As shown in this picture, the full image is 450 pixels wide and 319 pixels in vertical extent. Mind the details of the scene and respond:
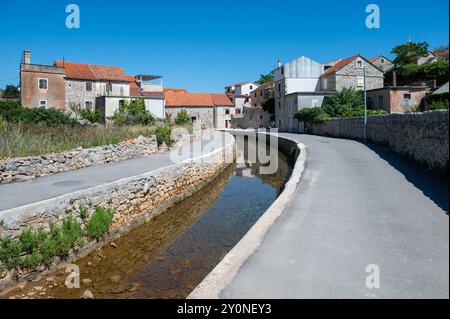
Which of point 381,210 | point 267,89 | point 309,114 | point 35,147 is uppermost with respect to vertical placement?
point 267,89

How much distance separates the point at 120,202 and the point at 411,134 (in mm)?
10692

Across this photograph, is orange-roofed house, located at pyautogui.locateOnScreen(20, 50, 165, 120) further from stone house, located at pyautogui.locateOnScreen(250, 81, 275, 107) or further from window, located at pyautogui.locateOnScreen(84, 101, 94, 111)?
stone house, located at pyautogui.locateOnScreen(250, 81, 275, 107)

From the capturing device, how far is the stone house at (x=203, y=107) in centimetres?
6030

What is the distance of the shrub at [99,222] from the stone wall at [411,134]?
7.24 metres

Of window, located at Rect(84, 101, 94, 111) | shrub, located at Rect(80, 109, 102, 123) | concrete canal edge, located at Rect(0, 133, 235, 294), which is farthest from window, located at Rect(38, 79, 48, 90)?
concrete canal edge, located at Rect(0, 133, 235, 294)

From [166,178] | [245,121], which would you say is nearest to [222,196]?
[166,178]

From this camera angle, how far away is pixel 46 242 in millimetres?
7027

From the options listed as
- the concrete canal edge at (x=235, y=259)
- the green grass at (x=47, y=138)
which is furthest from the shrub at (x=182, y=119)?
the concrete canal edge at (x=235, y=259)

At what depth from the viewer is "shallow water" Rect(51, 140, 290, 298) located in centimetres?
686

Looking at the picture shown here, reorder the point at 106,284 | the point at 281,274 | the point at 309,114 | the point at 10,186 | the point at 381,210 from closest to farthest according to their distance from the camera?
the point at 281,274 < the point at 381,210 < the point at 106,284 < the point at 10,186 < the point at 309,114

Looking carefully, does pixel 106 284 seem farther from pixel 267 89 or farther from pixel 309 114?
pixel 267 89

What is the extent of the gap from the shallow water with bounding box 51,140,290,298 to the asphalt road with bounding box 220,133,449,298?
7.61 feet

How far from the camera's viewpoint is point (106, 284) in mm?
6953

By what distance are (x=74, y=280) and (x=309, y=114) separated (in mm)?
33448
